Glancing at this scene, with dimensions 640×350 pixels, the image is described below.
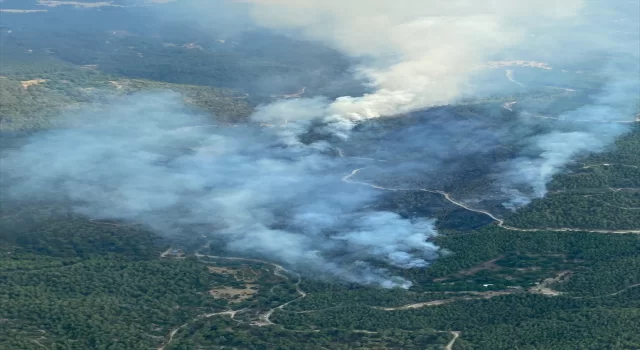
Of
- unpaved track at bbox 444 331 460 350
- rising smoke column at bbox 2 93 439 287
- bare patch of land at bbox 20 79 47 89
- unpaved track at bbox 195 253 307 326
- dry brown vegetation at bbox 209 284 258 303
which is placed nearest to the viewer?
unpaved track at bbox 444 331 460 350

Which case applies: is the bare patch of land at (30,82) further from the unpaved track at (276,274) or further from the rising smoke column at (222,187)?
the unpaved track at (276,274)

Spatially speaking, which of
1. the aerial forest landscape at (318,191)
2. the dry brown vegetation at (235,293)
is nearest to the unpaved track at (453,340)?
the aerial forest landscape at (318,191)

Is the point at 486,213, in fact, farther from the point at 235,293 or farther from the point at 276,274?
the point at 235,293

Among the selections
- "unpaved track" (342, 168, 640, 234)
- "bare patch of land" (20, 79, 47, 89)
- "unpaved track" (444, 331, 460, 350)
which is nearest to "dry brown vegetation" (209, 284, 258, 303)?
"unpaved track" (444, 331, 460, 350)

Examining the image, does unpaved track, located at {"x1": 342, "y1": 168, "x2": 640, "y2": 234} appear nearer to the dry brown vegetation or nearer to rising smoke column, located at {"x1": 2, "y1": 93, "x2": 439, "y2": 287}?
rising smoke column, located at {"x1": 2, "y1": 93, "x2": 439, "y2": 287}

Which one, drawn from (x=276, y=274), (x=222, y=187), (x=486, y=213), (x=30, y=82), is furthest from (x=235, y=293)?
(x=30, y=82)

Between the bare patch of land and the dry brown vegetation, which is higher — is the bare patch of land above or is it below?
above

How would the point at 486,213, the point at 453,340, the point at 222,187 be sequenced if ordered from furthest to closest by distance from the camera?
the point at 222,187
the point at 486,213
the point at 453,340

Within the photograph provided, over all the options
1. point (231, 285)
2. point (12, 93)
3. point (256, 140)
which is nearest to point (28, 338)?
point (231, 285)

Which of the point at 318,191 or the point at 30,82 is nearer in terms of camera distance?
the point at 318,191
